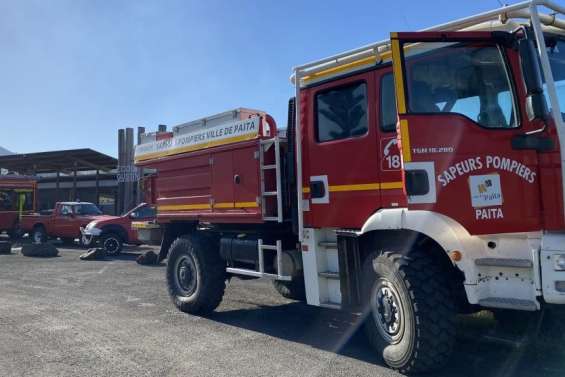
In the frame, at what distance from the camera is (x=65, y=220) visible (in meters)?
20.8

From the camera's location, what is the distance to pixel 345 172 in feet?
18.6

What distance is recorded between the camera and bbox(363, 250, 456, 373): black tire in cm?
460

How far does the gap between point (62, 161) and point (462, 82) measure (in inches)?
1207

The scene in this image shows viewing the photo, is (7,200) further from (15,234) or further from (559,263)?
(559,263)

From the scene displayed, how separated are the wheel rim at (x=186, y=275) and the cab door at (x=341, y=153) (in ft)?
8.32

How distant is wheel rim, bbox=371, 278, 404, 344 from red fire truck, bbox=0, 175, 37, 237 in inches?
923

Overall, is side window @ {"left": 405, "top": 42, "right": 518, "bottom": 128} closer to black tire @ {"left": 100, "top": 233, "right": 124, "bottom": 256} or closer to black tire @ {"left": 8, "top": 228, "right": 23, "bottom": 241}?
black tire @ {"left": 100, "top": 233, "right": 124, "bottom": 256}

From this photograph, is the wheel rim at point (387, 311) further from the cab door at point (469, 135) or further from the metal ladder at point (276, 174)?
the metal ladder at point (276, 174)

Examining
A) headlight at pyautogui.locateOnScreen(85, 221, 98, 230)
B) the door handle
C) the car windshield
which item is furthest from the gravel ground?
the car windshield

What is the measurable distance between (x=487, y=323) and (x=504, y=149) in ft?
9.79

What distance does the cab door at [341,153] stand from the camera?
544 cm

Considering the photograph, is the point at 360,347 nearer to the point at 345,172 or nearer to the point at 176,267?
the point at 345,172

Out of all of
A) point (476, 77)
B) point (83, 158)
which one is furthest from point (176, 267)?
point (83, 158)

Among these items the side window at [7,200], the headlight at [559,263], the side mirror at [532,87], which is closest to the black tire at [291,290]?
the headlight at [559,263]
